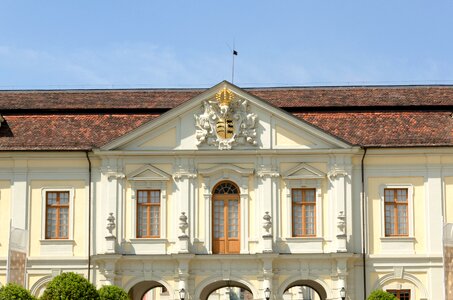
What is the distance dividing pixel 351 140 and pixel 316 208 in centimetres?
342

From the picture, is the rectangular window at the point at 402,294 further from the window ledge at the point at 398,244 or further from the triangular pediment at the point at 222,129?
the triangular pediment at the point at 222,129

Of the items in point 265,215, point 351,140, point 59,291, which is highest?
point 351,140

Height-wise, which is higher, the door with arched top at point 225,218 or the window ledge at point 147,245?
the door with arched top at point 225,218

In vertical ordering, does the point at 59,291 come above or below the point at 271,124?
below

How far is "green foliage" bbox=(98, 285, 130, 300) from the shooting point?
50.1 meters

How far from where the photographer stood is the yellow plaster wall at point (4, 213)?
55.0 meters

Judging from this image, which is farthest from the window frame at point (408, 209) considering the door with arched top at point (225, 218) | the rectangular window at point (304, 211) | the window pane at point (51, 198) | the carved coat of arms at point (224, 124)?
the window pane at point (51, 198)

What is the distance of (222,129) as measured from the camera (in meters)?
55.0

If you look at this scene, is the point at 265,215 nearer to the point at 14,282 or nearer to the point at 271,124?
the point at 271,124

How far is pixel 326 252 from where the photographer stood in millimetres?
54125

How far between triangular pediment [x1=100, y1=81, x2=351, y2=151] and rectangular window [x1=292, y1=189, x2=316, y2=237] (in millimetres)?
2073

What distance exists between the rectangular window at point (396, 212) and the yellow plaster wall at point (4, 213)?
54.7 feet

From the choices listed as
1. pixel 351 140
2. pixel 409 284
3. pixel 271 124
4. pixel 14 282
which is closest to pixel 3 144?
pixel 14 282

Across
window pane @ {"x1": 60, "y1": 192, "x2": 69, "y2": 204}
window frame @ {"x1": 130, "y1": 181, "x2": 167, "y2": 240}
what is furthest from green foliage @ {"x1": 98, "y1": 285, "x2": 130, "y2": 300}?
window pane @ {"x1": 60, "y1": 192, "x2": 69, "y2": 204}
